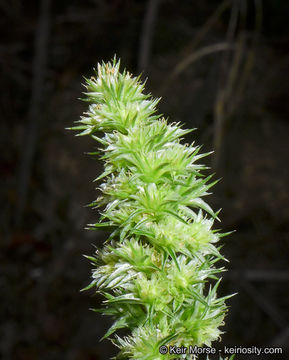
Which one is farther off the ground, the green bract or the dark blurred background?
the dark blurred background

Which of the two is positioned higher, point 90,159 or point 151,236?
point 90,159

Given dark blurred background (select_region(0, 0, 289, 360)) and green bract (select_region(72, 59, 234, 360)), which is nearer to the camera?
green bract (select_region(72, 59, 234, 360))

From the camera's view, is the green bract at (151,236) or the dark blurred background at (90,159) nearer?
the green bract at (151,236)

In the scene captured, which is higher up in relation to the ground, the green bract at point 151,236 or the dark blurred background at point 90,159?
the dark blurred background at point 90,159

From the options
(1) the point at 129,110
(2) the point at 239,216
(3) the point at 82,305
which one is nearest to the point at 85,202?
(3) the point at 82,305
